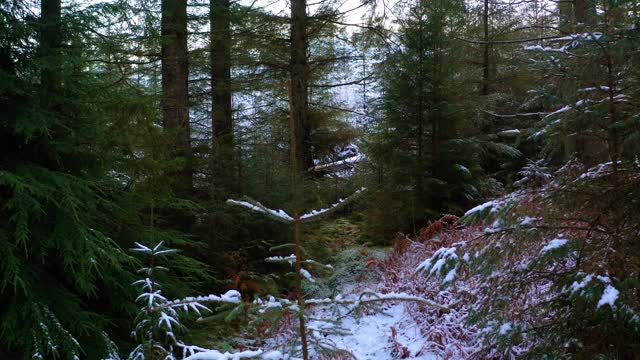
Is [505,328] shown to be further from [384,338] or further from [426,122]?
[426,122]

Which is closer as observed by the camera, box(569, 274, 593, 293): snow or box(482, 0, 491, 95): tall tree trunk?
box(569, 274, 593, 293): snow

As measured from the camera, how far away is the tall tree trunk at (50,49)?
10.8ft

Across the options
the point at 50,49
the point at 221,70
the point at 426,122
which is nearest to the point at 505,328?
the point at 50,49

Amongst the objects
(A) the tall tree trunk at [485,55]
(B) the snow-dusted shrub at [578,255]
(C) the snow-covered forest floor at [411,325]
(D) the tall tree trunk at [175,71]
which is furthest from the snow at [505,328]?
(A) the tall tree trunk at [485,55]

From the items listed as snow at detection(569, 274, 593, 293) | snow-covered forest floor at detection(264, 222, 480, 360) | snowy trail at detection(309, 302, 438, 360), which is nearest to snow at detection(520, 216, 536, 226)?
snow at detection(569, 274, 593, 293)

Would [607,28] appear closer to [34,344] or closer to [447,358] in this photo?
[447,358]

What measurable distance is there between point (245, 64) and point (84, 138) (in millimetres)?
5836

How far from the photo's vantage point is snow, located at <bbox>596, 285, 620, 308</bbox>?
224 cm

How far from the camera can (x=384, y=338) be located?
4539 mm

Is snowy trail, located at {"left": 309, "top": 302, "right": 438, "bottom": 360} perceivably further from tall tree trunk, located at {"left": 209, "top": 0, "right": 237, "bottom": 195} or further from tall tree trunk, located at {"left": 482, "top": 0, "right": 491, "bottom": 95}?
tall tree trunk, located at {"left": 482, "top": 0, "right": 491, "bottom": 95}

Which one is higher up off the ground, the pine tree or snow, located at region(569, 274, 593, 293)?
the pine tree

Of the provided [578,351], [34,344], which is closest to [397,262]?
[578,351]

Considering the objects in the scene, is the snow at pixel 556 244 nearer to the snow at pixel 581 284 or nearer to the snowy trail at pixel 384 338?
the snow at pixel 581 284

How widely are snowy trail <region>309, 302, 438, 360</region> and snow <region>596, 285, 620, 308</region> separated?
6.36 feet
